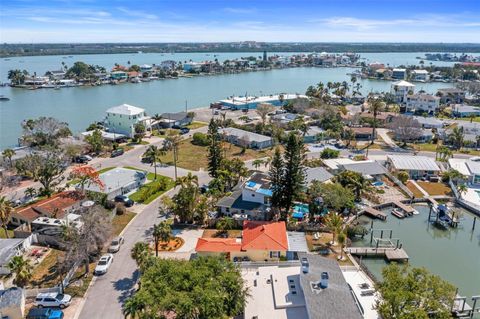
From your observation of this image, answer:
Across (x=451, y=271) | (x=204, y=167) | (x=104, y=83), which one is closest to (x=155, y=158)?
(x=204, y=167)

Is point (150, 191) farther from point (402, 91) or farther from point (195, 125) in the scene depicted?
point (402, 91)

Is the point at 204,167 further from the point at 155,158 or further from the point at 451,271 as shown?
the point at 451,271

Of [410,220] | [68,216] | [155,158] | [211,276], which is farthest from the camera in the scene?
[155,158]

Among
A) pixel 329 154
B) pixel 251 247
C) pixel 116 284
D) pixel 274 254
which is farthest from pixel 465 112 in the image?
pixel 116 284

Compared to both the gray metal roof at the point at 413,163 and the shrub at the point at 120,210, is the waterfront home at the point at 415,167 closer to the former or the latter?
the gray metal roof at the point at 413,163

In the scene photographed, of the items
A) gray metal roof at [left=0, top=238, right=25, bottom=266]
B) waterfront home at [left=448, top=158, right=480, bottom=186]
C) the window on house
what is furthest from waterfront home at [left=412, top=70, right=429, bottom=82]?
gray metal roof at [left=0, top=238, right=25, bottom=266]

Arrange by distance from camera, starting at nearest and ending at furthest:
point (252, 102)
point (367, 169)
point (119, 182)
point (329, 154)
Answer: point (119, 182) < point (367, 169) < point (329, 154) < point (252, 102)
